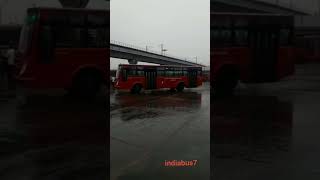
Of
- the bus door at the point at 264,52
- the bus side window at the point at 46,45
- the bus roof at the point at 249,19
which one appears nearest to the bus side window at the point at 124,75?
the bus side window at the point at 46,45

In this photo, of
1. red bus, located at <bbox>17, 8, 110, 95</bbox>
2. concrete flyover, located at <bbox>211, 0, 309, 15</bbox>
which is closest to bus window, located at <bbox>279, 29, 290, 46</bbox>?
concrete flyover, located at <bbox>211, 0, 309, 15</bbox>

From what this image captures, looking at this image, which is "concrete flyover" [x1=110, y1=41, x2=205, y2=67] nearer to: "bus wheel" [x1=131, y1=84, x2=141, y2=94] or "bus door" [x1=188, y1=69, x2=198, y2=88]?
"bus door" [x1=188, y1=69, x2=198, y2=88]

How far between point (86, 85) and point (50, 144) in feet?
1.50

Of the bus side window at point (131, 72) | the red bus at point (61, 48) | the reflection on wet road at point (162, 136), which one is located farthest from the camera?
the red bus at point (61, 48)

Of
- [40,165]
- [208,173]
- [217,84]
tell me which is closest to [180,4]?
[217,84]

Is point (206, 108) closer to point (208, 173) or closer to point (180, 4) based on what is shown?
point (208, 173)

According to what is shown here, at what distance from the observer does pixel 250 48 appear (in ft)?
8.49

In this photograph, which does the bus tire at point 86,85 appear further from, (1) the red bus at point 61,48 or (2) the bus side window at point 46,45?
(2) the bus side window at point 46,45

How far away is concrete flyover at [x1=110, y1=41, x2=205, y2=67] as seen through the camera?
8.14ft

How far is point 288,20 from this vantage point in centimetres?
257

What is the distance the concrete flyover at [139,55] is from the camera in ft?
8.14

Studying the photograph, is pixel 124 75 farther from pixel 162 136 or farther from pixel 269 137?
pixel 269 137

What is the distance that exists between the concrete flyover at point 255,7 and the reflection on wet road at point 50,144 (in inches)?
38.9

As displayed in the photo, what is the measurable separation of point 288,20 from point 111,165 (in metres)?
1.52
